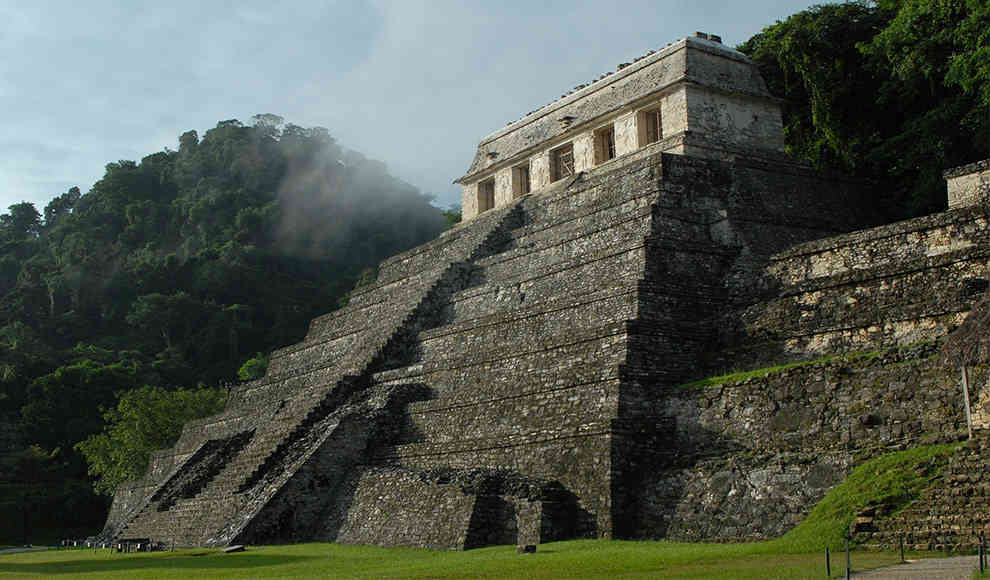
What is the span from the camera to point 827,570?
33.2ft

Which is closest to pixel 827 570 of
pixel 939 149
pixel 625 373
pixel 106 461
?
pixel 625 373

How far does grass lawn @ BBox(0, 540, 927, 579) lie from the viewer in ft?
37.6

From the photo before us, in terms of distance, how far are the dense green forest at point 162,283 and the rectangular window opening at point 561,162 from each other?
15.9m

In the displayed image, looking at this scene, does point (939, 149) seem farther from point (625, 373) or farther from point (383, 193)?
point (383, 193)

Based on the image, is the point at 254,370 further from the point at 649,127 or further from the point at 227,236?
the point at 649,127

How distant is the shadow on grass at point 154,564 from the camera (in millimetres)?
15703

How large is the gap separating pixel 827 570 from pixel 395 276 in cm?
2180

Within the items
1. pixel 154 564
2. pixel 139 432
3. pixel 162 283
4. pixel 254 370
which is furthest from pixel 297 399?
pixel 162 283

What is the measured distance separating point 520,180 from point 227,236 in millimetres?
45898

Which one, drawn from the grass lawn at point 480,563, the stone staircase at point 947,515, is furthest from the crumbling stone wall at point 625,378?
the stone staircase at point 947,515

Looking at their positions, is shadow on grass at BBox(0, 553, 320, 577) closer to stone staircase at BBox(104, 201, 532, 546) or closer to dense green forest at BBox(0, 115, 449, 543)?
stone staircase at BBox(104, 201, 532, 546)

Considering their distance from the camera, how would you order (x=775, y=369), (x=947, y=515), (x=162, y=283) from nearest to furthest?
(x=947, y=515) < (x=775, y=369) < (x=162, y=283)

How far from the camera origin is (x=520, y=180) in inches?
1209

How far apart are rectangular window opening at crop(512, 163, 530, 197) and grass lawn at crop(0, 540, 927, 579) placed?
553 inches
